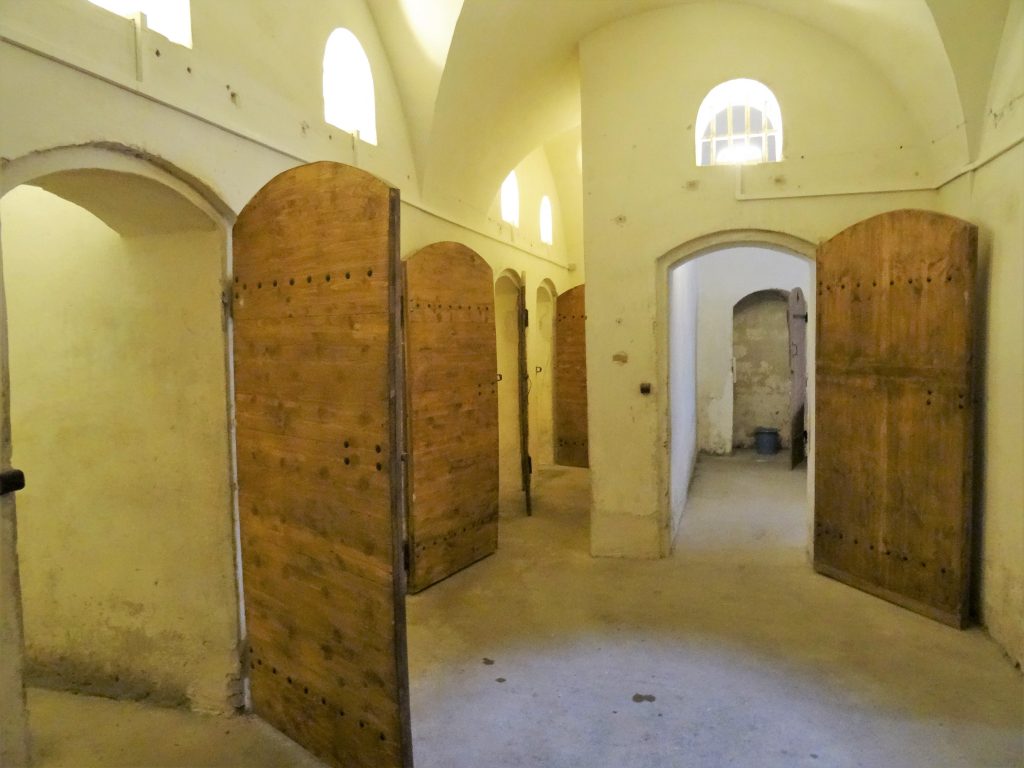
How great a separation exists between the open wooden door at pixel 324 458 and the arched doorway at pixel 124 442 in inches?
Result: 9.3

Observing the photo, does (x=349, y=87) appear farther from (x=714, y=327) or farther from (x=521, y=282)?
(x=714, y=327)

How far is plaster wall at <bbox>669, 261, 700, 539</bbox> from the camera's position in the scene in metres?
5.83

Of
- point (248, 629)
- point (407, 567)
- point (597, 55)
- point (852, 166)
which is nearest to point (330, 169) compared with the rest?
Result: point (248, 629)

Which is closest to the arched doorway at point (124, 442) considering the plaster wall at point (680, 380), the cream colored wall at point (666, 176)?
the cream colored wall at point (666, 176)

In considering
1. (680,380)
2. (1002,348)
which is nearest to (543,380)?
(680,380)

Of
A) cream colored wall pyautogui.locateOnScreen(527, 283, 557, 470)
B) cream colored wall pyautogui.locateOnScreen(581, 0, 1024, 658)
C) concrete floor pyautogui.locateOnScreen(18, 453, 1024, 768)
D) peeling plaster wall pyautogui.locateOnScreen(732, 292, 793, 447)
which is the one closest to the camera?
concrete floor pyautogui.locateOnScreen(18, 453, 1024, 768)

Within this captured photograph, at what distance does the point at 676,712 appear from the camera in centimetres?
329

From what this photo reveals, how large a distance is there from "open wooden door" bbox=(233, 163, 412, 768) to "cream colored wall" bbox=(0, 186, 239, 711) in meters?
0.25

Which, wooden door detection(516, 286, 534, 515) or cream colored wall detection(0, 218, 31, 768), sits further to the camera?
wooden door detection(516, 286, 534, 515)

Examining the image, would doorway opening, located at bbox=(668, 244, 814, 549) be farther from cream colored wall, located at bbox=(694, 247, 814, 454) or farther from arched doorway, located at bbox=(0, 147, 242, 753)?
arched doorway, located at bbox=(0, 147, 242, 753)

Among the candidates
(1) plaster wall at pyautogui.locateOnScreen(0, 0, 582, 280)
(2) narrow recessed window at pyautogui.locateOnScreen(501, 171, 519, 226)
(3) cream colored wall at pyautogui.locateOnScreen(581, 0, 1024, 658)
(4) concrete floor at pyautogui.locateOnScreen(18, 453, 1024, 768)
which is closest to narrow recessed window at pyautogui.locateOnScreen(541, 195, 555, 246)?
(2) narrow recessed window at pyautogui.locateOnScreen(501, 171, 519, 226)

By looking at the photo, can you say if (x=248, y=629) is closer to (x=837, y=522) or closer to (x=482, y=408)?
(x=482, y=408)

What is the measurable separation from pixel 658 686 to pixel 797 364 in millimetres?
6385

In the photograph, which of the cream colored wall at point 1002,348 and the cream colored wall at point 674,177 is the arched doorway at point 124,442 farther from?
the cream colored wall at point 1002,348
